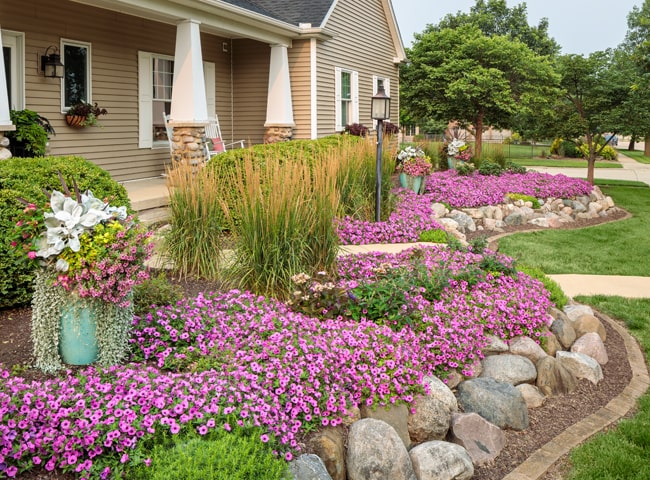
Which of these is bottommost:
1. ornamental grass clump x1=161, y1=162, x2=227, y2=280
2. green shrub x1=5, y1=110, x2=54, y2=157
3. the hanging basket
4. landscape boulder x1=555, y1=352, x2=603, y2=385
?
landscape boulder x1=555, y1=352, x2=603, y2=385

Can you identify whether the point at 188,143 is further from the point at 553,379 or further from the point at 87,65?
the point at 553,379

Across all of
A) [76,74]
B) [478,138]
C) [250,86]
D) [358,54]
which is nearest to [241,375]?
[76,74]

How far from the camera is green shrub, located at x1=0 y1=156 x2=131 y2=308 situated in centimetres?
454

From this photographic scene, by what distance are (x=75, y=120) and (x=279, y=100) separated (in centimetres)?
450

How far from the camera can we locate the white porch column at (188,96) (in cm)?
981

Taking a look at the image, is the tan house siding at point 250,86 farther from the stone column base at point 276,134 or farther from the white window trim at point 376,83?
the white window trim at point 376,83

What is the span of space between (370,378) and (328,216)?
1864mm

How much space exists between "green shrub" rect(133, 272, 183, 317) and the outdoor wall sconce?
5709 mm

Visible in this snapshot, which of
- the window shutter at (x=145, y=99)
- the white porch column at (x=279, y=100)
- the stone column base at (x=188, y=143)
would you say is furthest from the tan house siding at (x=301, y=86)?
the stone column base at (x=188, y=143)

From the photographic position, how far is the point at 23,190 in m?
4.77

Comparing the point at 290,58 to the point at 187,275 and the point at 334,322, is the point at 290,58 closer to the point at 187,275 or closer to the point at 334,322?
the point at 187,275

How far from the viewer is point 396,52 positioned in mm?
18422

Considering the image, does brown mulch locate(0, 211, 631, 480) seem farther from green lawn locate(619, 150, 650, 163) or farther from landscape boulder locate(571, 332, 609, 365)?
green lawn locate(619, 150, 650, 163)

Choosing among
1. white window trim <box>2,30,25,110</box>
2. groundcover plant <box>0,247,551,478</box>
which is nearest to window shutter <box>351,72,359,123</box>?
white window trim <box>2,30,25,110</box>
